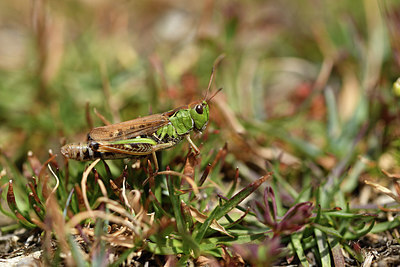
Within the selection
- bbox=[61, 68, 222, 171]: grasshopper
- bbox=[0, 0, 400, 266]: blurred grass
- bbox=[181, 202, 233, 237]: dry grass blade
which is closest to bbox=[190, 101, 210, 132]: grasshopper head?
bbox=[61, 68, 222, 171]: grasshopper

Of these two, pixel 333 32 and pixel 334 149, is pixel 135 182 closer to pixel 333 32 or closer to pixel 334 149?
pixel 334 149

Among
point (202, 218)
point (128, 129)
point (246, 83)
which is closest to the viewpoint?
point (202, 218)

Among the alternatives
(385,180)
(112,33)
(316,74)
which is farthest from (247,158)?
(112,33)

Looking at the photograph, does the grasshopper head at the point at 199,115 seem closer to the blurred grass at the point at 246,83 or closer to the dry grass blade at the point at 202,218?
the blurred grass at the point at 246,83

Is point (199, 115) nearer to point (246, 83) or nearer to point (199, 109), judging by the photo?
point (199, 109)

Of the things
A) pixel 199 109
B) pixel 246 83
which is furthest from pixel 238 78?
pixel 199 109

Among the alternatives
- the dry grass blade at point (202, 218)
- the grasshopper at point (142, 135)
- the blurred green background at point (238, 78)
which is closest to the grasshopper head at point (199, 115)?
the grasshopper at point (142, 135)
